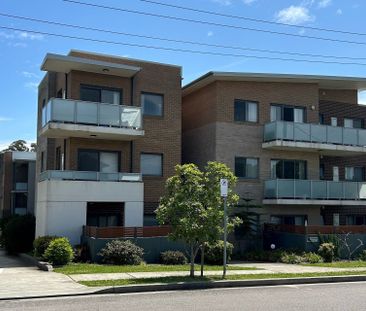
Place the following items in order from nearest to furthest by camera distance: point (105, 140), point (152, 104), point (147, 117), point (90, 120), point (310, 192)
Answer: point (90, 120) → point (105, 140) → point (147, 117) → point (152, 104) → point (310, 192)

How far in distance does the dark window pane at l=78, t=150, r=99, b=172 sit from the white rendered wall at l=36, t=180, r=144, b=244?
1.98 m

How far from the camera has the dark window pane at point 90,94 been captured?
940 inches

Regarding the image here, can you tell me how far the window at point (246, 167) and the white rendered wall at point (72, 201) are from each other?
647 cm

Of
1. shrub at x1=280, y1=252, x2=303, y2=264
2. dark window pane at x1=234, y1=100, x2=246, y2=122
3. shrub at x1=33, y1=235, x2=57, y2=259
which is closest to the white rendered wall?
shrub at x1=33, y1=235, x2=57, y2=259

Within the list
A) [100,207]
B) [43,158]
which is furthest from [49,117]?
[43,158]

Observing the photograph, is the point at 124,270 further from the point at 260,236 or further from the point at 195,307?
the point at 260,236

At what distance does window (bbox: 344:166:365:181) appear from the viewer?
3092 centimetres

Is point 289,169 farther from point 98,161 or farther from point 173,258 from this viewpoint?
point 173,258

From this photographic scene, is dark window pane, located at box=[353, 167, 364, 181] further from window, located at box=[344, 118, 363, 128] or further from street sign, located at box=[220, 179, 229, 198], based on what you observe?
street sign, located at box=[220, 179, 229, 198]

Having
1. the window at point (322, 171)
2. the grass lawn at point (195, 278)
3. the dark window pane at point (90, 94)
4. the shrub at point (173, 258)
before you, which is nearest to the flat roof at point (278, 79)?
the window at point (322, 171)

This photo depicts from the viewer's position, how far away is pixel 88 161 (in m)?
23.8

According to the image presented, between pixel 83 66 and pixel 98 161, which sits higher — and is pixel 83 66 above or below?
above

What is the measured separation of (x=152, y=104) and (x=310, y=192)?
9.23 metres

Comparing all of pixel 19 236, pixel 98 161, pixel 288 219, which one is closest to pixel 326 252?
pixel 288 219
